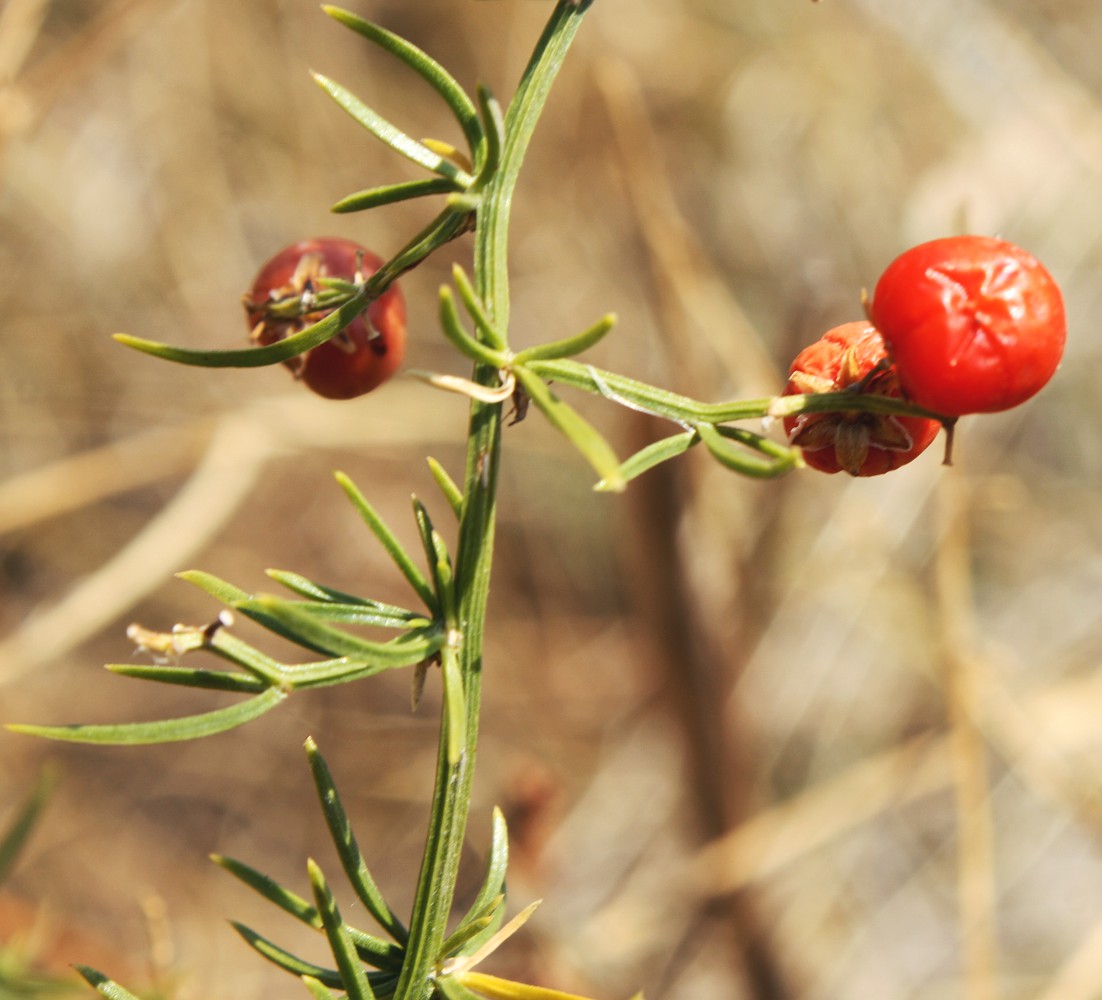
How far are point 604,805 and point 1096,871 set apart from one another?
1.97m

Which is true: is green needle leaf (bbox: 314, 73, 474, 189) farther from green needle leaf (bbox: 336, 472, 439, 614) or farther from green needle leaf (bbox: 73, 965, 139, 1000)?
green needle leaf (bbox: 73, 965, 139, 1000)

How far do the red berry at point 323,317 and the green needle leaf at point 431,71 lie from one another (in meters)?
0.17

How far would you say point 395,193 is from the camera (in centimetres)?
92

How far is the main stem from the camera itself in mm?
821

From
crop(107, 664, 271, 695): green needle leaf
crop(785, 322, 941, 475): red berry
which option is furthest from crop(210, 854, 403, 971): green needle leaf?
crop(785, 322, 941, 475): red berry

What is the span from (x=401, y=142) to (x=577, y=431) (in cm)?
34

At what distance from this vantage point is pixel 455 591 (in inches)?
33.7

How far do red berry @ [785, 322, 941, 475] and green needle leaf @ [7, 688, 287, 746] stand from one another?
503mm

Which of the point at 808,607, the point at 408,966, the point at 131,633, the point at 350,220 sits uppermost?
the point at 350,220

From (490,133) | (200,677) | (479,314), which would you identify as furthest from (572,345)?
(200,677)

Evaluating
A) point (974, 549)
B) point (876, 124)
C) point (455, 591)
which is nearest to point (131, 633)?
point (455, 591)

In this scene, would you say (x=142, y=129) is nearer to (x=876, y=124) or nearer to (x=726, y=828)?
(x=876, y=124)

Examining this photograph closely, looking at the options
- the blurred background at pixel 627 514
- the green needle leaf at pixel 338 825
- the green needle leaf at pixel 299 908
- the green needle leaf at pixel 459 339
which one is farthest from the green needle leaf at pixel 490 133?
the blurred background at pixel 627 514

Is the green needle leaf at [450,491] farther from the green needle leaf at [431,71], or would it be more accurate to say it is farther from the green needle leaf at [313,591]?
the green needle leaf at [431,71]
